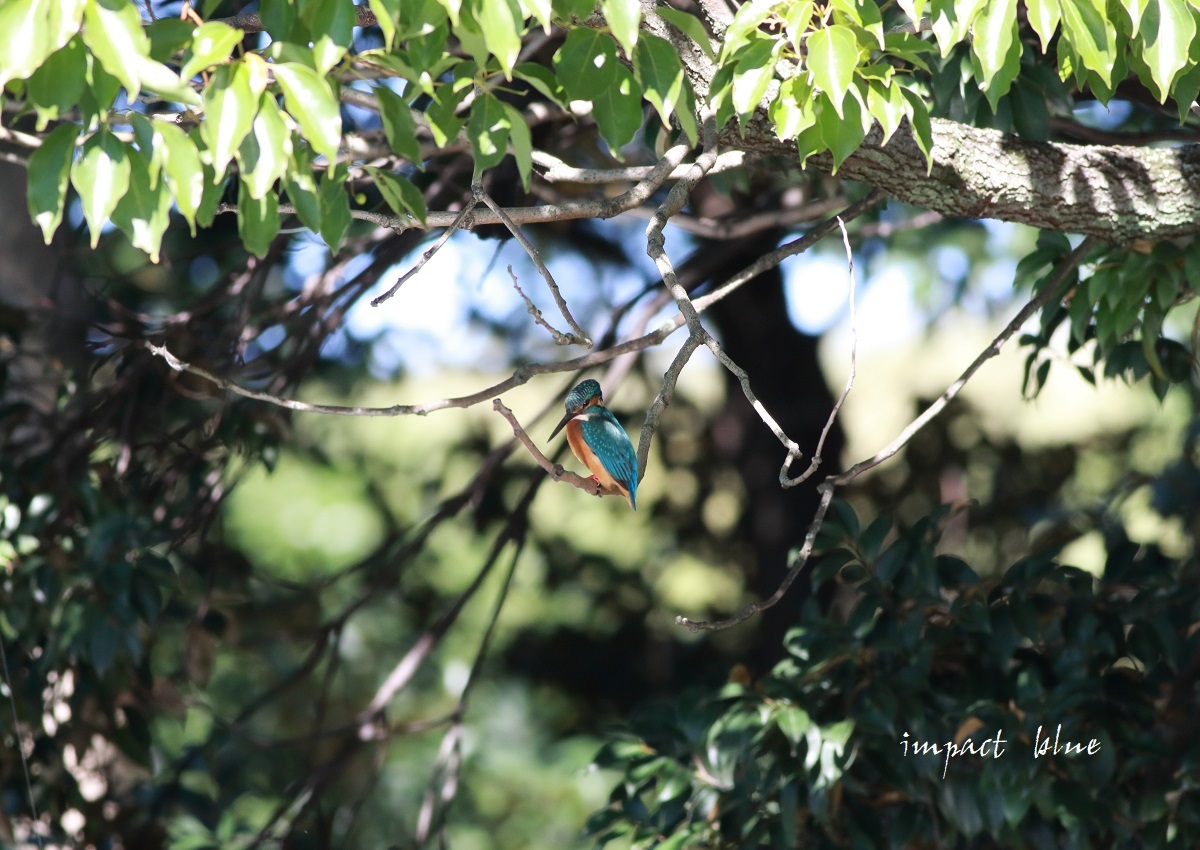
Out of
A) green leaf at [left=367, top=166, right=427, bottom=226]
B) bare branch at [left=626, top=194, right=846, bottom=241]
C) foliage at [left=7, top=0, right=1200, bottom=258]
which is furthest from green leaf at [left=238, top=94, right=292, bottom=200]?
bare branch at [left=626, top=194, right=846, bottom=241]

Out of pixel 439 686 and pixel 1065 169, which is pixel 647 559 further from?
pixel 1065 169

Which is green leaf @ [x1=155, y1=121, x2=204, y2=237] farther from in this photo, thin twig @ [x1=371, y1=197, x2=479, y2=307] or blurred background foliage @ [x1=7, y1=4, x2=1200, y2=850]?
blurred background foliage @ [x1=7, y1=4, x2=1200, y2=850]

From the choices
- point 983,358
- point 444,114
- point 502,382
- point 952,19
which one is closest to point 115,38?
point 444,114

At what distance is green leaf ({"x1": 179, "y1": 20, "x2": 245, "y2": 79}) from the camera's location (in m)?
1.49

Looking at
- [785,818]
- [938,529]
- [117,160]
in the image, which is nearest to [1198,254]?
[938,529]

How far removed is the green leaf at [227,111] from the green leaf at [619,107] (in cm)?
60

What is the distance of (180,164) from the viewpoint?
1.58 m

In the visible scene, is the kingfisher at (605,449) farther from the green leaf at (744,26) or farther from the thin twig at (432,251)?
the green leaf at (744,26)

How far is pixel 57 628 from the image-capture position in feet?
11.4

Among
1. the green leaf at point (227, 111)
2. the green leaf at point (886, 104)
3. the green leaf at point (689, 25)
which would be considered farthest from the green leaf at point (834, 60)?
the green leaf at point (227, 111)

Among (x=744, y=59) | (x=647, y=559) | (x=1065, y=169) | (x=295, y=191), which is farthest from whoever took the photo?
(x=647, y=559)

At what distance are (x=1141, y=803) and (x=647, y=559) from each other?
14.8 feet

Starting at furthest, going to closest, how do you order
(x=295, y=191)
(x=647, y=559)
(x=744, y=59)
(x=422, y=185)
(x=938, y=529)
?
(x=647, y=559) < (x=422, y=185) < (x=938, y=529) < (x=744, y=59) < (x=295, y=191)

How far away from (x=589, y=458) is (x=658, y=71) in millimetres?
1291
